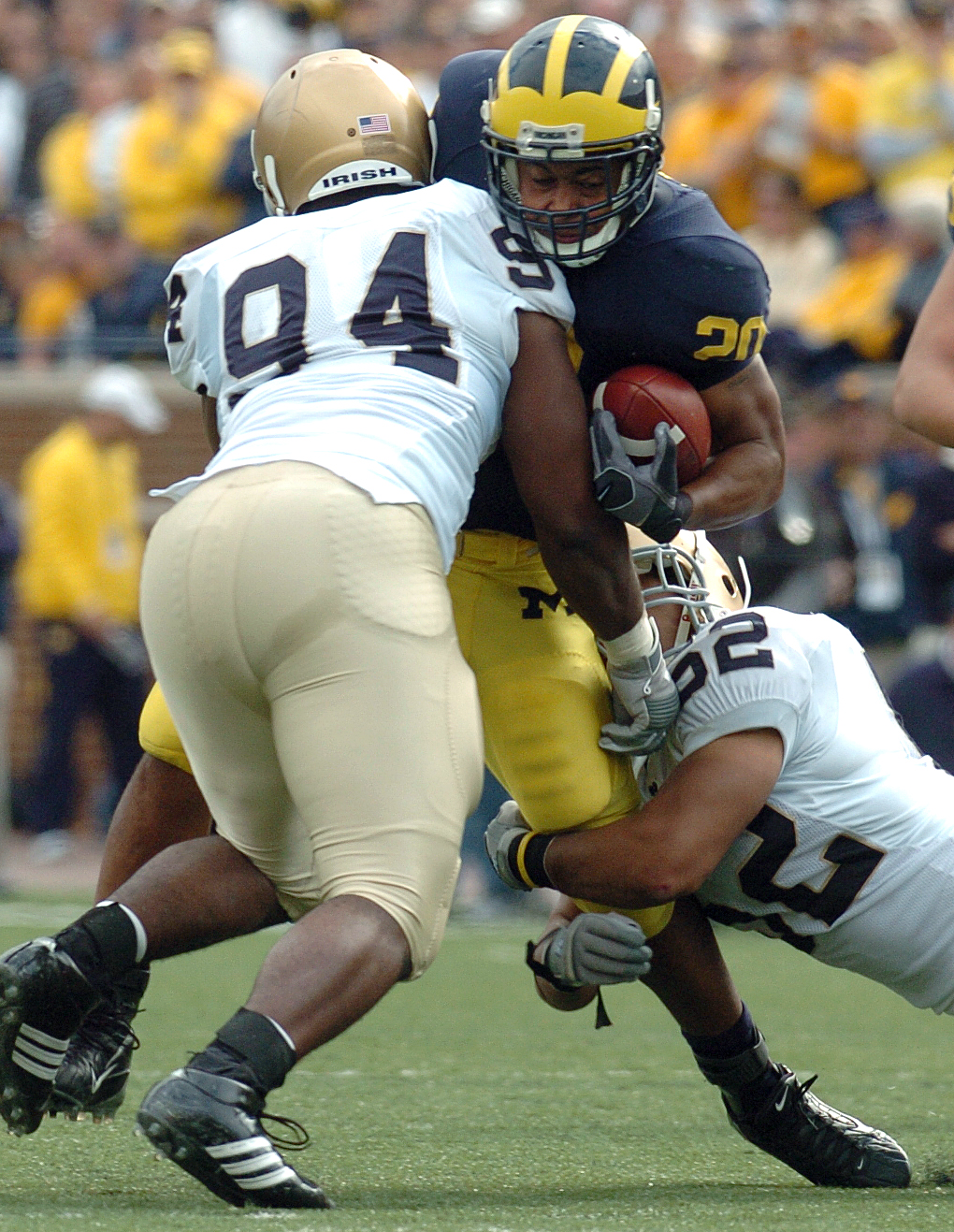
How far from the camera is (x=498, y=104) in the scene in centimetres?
321

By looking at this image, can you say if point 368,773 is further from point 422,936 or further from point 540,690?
point 540,690

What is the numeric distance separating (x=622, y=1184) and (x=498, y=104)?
5.50 feet

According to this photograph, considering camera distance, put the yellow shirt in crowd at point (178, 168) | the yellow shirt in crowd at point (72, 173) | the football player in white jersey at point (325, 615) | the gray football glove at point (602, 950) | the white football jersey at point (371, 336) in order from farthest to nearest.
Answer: the yellow shirt in crowd at point (72, 173)
the yellow shirt in crowd at point (178, 168)
the gray football glove at point (602, 950)
the white football jersey at point (371, 336)
the football player in white jersey at point (325, 615)

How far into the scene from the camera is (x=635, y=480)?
303 centimetres

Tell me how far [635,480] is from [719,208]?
6.43 m

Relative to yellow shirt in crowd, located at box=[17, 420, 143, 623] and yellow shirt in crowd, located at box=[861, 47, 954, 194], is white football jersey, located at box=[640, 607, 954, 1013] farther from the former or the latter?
yellow shirt in crowd, located at box=[17, 420, 143, 623]

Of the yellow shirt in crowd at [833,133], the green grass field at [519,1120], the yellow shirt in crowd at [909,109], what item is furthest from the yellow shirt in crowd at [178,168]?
the green grass field at [519,1120]

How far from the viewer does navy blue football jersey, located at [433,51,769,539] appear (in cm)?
322

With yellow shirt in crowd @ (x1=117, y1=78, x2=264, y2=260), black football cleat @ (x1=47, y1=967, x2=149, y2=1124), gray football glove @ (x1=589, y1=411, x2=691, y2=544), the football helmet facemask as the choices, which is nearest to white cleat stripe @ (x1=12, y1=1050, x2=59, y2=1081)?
black football cleat @ (x1=47, y1=967, x2=149, y2=1124)

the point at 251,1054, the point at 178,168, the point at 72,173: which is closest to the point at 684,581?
the point at 251,1054

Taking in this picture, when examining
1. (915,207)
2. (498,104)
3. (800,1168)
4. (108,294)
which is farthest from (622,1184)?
(108,294)

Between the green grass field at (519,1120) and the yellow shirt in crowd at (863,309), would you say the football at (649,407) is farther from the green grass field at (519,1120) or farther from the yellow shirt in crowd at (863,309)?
the yellow shirt in crowd at (863,309)

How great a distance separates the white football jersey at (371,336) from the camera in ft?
9.43

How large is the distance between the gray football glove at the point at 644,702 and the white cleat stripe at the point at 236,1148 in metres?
0.97
